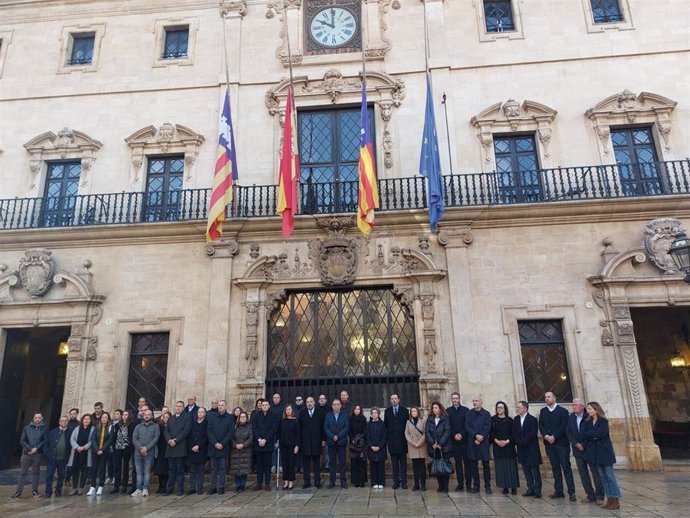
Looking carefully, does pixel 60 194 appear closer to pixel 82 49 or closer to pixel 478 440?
pixel 82 49

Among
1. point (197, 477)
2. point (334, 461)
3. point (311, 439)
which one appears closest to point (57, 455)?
point (197, 477)

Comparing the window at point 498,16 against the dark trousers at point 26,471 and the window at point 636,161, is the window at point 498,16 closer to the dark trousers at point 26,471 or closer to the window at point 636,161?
the window at point 636,161

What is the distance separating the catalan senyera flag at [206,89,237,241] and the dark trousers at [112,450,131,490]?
4.61m

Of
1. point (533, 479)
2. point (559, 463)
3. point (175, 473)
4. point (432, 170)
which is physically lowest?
point (533, 479)

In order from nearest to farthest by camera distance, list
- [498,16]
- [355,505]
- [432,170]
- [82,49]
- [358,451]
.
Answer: [355,505] < [358,451] < [432,170] < [498,16] < [82,49]

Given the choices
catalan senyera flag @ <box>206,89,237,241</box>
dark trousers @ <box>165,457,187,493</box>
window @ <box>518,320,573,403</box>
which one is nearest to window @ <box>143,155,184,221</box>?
catalan senyera flag @ <box>206,89,237,241</box>

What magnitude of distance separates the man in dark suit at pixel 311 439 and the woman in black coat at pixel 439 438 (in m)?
1.93

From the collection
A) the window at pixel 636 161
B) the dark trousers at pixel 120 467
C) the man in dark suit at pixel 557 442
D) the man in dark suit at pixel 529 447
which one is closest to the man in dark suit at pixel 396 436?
the man in dark suit at pixel 529 447

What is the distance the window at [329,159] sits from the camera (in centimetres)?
1240

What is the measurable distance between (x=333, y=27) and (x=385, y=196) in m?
5.78

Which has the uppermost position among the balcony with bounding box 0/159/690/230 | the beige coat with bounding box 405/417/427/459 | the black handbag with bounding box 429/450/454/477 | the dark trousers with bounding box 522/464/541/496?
the balcony with bounding box 0/159/690/230

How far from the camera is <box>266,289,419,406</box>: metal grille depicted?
11242mm

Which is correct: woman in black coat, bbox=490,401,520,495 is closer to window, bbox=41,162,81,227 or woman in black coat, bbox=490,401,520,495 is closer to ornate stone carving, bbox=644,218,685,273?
ornate stone carving, bbox=644,218,685,273

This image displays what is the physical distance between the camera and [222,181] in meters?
11.2
